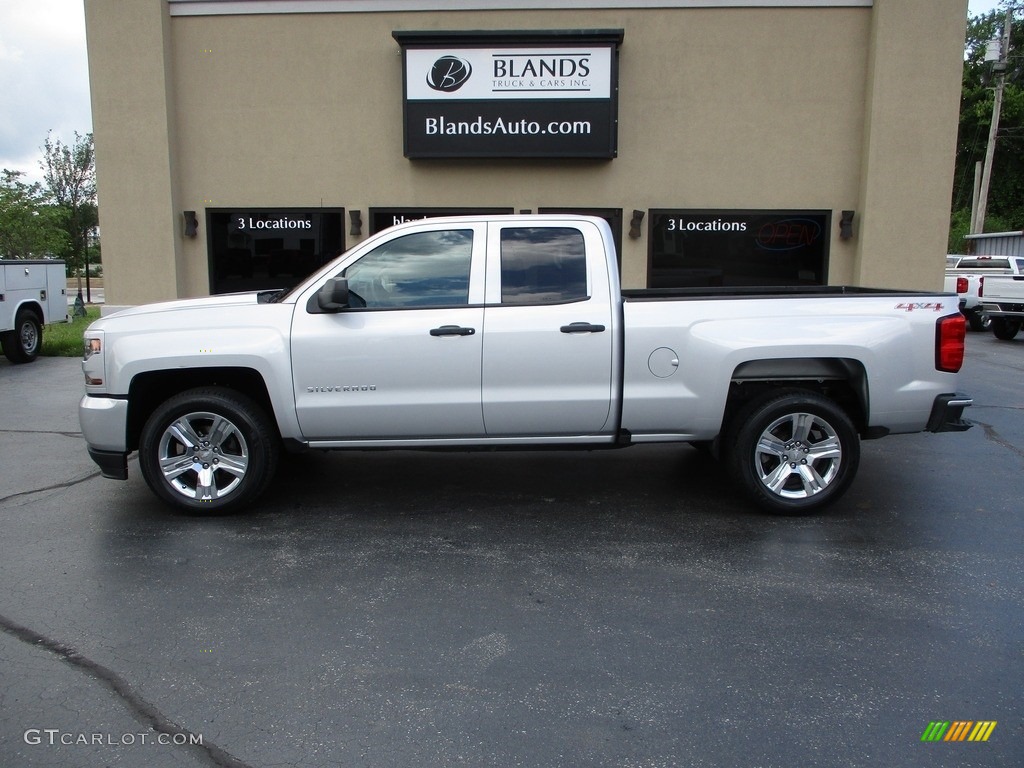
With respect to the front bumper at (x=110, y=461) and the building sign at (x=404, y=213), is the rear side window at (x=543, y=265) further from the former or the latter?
the building sign at (x=404, y=213)

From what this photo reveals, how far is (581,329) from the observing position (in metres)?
5.57

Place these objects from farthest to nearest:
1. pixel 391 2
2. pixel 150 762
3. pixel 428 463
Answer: pixel 391 2 → pixel 428 463 → pixel 150 762

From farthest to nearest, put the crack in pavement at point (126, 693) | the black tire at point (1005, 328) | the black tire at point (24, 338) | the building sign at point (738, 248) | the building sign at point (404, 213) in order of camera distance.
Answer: the black tire at point (1005, 328) → the black tire at point (24, 338) → the building sign at point (404, 213) → the building sign at point (738, 248) → the crack in pavement at point (126, 693)

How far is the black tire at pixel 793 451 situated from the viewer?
571cm

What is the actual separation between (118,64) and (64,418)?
522cm

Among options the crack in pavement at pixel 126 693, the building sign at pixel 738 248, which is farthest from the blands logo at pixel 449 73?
the crack in pavement at pixel 126 693

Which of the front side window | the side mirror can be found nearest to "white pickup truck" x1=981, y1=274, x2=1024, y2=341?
the front side window

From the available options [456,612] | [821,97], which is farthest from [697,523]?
[821,97]

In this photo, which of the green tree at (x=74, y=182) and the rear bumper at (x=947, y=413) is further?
the green tree at (x=74, y=182)

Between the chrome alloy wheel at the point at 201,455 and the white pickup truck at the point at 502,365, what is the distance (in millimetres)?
13

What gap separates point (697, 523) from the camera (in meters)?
5.71

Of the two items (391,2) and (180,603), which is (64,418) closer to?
(180,603)

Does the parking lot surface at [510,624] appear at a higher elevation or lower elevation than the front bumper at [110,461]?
lower

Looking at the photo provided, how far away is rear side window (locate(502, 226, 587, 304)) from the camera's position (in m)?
5.72
